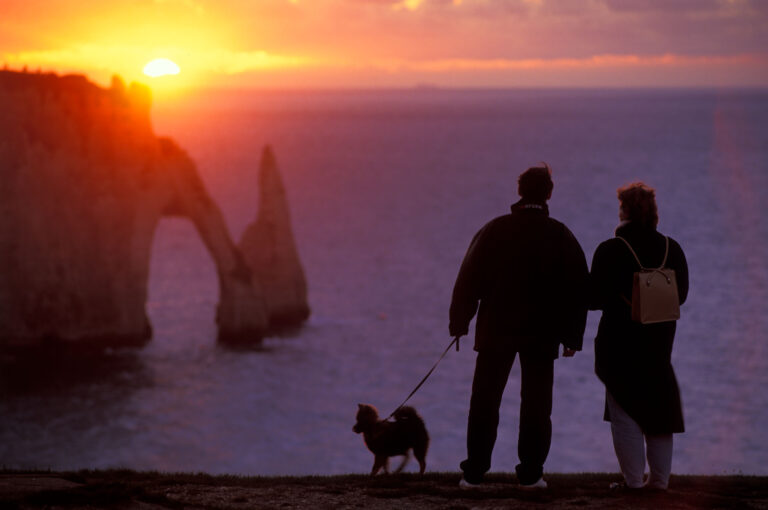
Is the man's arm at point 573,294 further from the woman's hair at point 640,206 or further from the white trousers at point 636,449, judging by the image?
the white trousers at point 636,449

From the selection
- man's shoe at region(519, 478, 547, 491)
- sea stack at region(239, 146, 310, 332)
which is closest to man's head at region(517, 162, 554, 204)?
man's shoe at region(519, 478, 547, 491)

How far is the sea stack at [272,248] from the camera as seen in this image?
56.3 meters

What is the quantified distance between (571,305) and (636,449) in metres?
1.36

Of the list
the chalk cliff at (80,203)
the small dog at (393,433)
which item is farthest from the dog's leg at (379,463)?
the chalk cliff at (80,203)

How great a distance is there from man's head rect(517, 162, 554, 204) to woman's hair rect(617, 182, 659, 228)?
24.0 inches

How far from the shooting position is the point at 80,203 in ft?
155

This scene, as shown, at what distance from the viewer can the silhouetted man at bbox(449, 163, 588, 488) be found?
349 inches

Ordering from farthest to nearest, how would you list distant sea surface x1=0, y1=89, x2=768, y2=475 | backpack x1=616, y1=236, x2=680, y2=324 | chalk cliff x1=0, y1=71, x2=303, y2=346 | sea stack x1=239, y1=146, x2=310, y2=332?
sea stack x1=239, y1=146, x2=310, y2=332 < chalk cliff x1=0, y1=71, x2=303, y2=346 < distant sea surface x1=0, y1=89, x2=768, y2=475 < backpack x1=616, y1=236, x2=680, y2=324

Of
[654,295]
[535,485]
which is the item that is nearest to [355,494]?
[535,485]

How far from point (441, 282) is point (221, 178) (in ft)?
308

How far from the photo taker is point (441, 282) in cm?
8319

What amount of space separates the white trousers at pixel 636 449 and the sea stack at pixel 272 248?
46.9 m

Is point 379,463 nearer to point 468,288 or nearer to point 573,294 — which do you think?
point 468,288

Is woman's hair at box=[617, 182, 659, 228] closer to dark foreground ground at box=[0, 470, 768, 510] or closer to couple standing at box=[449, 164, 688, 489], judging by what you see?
couple standing at box=[449, 164, 688, 489]
